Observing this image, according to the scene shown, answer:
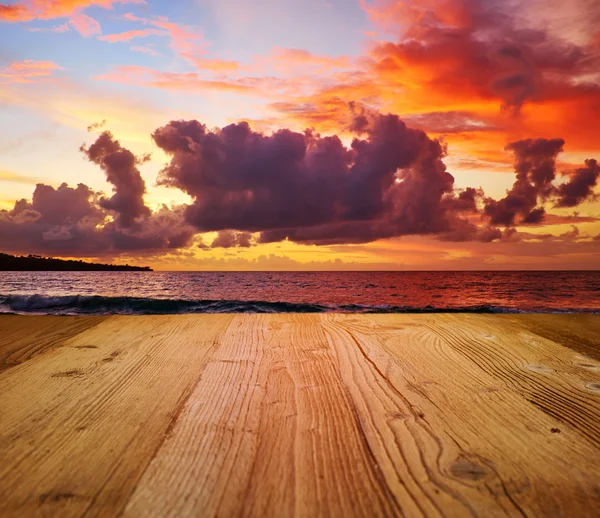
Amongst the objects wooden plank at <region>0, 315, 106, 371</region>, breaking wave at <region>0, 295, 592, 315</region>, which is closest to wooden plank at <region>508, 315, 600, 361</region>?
wooden plank at <region>0, 315, 106, 371</region>

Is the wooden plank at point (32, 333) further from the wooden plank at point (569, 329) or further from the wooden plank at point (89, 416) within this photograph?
the wooden plank at point (569, 329)

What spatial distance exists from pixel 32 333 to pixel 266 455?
120cm

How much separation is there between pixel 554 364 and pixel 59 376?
1.17 m

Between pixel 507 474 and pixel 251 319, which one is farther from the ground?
pixel 507 474

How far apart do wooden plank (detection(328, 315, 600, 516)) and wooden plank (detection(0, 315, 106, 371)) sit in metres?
0.86

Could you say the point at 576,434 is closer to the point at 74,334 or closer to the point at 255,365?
the point at 255,365

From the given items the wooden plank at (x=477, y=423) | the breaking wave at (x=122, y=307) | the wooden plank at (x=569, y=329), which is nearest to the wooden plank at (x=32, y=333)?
the wooden plank at (x=477, y=423)

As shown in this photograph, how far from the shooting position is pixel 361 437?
2.03 ft

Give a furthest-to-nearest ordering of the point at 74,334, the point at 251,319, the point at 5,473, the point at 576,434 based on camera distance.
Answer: the point at 251,319
the point at 74,334
the point at 576,434
the point at 5,473

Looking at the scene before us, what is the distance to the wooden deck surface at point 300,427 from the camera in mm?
483

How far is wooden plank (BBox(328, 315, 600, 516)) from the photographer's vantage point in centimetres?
49

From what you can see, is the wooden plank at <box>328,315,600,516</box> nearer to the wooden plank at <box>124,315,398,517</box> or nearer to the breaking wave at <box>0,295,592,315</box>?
the wooden plank at <box>124,315,398,517</box>

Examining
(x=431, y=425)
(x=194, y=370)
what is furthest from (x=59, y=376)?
(x=431, y=425)

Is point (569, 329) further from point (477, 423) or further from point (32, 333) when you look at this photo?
point (32, 333)
